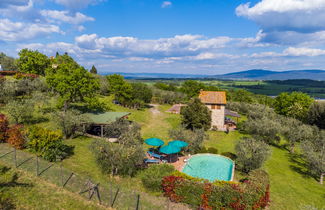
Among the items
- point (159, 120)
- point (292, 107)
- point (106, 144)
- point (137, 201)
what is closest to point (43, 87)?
point (159, 120)

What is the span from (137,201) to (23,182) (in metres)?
9.37

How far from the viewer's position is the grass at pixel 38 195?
40.7 ft

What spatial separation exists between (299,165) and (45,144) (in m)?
36.4

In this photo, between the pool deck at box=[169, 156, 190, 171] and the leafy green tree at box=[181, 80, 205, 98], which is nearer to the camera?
the pool deck at box=[169, 156, 190, 171]

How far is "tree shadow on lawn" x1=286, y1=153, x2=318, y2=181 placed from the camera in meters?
25.5

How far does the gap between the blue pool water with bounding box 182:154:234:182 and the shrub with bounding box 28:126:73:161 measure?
14.7 metres

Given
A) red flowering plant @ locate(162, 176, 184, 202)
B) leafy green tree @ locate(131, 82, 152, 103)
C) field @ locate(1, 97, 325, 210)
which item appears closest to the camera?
field @ locate(1, 97, 325, 210)

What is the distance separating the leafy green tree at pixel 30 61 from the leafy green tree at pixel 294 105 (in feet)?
283

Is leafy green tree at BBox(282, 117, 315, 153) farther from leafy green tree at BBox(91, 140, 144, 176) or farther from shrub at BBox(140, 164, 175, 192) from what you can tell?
leafy green tree at BBox(91, 140, 144, 176)

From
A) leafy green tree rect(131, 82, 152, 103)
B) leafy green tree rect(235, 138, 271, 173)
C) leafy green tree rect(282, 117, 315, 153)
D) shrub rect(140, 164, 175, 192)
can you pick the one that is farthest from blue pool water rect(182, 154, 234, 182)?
leafy green tree rect(131, 82, 152, 103)

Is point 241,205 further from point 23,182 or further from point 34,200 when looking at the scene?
point 23,182

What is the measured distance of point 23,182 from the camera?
14.5 m

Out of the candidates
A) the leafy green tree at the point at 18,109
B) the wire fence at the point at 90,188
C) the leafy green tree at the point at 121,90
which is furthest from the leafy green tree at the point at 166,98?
the wire fence at the point at 90,188

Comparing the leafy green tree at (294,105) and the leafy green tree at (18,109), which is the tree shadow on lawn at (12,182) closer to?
the leafy green tree at (18,109)
